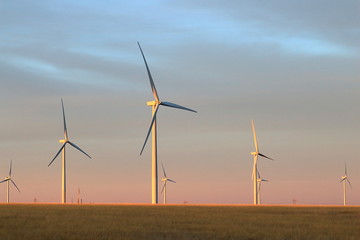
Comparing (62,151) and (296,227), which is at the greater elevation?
(62,151)

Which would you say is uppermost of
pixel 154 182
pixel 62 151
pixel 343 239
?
pixel 62 151

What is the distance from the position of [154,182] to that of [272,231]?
132ft

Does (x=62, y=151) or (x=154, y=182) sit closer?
(x=154, y=182)

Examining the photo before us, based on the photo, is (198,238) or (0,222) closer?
(198,238)

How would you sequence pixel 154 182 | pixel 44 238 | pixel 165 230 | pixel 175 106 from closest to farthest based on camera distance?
pixel 44 238, pixel 165 230, pixel 154 182, pixel 175 106

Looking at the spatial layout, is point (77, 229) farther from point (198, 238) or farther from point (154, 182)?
point (154, 182)

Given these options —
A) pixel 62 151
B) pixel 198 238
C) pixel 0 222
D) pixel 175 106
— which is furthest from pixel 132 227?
pixel 62 151

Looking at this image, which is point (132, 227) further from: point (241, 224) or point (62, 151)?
point (62, 151)

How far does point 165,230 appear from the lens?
44.3 meters

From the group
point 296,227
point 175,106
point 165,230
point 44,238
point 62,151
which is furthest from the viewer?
point 62,151

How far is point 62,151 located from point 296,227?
8222cm

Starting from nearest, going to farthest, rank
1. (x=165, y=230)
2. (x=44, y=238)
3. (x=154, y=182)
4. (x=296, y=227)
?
1. (x=44, y=238)
2. (x=165, y=230)
3. (x=296, y=227)
4. (x=154, y=182)

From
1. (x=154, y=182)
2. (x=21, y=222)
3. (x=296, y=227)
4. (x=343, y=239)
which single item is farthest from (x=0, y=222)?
(x=154, y=182)

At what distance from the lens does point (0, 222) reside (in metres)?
51.0
